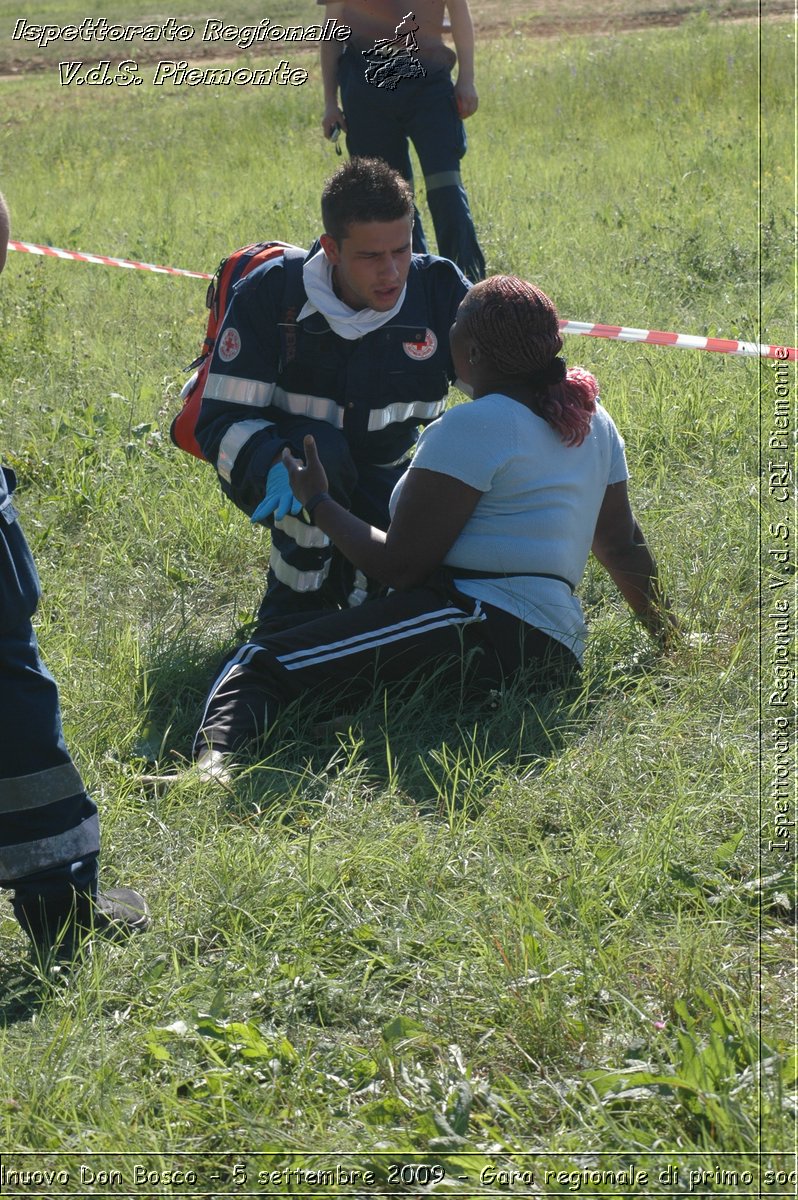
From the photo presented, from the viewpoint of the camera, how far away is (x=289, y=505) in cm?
376

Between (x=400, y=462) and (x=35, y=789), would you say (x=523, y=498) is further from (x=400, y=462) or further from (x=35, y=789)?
(x=35, y=789)

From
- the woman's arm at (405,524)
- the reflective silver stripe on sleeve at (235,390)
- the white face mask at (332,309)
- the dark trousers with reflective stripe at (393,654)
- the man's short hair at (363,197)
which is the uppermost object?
the man's short hair at (363,197)

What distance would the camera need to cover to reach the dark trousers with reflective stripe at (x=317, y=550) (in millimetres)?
3896

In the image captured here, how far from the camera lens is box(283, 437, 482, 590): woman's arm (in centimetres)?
333

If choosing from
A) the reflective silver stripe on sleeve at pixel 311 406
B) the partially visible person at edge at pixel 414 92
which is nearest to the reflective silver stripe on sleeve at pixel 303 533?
the reflective silver stripe on sleeve at pixel 311 406

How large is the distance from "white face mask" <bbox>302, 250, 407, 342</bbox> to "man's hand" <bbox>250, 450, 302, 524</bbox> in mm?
485

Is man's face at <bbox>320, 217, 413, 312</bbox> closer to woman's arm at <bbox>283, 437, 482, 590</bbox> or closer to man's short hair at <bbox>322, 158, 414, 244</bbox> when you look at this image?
man's short hair at <bbox>322, 158, 414, 244</bbox>

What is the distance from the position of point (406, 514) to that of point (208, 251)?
5.71m

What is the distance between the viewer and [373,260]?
3.79 m

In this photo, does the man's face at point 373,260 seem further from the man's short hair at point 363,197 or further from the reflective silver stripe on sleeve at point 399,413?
the reflective silver stripe on sleeve at point 399,413

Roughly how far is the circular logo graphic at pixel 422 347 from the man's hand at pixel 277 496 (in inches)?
22.1

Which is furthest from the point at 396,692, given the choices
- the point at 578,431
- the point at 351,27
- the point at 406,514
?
the point at 351,27

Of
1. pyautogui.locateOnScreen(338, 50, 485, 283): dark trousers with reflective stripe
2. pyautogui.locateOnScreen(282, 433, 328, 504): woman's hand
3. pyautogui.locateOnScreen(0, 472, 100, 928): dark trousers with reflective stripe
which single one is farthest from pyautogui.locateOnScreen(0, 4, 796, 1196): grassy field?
pyautogui.locateOnScreen(338, 50, 485, 283): dark trousers with reflective stripe

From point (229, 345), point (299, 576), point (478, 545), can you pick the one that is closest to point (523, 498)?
point (478, 545)
